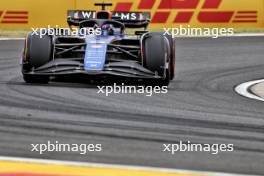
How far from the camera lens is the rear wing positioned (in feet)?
42.4

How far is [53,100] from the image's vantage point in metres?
10.1

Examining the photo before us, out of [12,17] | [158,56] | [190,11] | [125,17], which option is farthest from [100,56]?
[190,11]

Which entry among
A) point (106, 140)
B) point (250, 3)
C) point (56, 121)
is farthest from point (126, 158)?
point (250, 3)

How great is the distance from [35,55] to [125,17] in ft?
6.33

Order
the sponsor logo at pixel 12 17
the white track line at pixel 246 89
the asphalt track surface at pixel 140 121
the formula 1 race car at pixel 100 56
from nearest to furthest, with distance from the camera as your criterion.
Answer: the asphalt track surface at pixel 140 121, the white track line at pixel 246 89, the formula 1 race car at pixel 100 56, the sponsor logo at pixel 12 17

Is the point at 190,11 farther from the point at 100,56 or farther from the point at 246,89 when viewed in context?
the point at 100,56

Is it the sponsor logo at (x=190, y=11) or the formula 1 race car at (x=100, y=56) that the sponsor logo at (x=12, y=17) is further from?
the formula 1 race car at (x=100, y=56)

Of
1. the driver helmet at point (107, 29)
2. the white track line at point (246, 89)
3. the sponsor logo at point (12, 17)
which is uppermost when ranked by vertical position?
the sponsor logo at point (12, 17)

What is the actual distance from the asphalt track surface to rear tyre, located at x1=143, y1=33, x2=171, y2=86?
0.90ft

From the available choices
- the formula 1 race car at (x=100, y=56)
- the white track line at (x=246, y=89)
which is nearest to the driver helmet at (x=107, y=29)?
the formula 1 race car at (x=100, y=56)

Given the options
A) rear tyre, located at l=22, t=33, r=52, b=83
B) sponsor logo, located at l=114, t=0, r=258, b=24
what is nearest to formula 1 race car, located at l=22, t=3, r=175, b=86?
rear tyre, located at l=22, t=33, r=52, b=83

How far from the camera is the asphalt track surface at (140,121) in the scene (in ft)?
23.2

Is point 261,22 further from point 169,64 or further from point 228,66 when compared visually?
point 169,64

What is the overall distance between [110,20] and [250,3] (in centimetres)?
990
